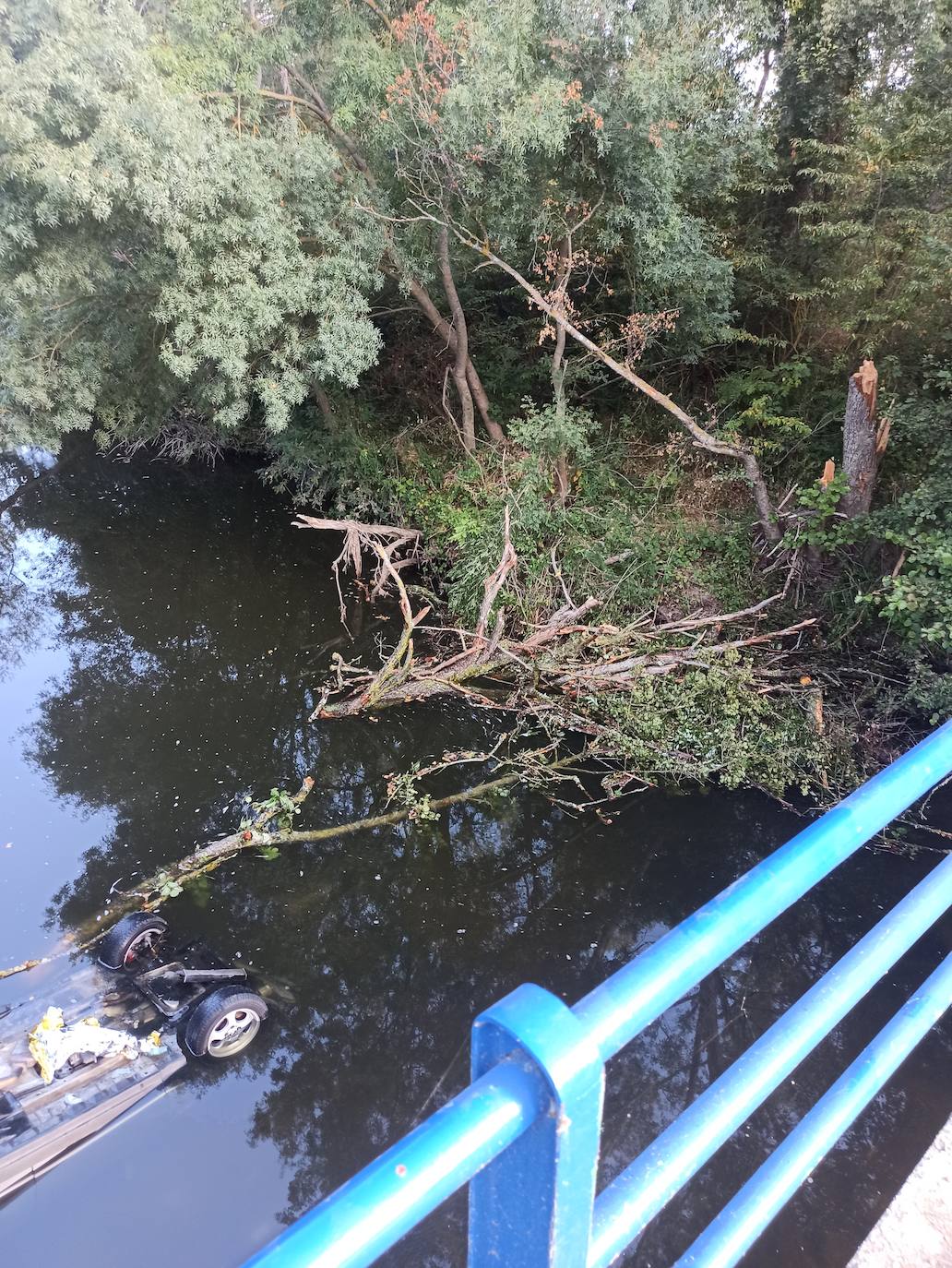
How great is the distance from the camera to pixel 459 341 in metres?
9.53

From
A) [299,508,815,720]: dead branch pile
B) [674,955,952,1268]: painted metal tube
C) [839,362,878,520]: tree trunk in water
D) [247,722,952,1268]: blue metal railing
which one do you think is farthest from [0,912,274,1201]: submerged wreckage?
[839,362,878,520]: tree trunk in water

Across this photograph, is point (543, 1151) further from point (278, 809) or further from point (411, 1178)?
point (278, 809)

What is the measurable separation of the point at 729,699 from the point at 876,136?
19.1 ft

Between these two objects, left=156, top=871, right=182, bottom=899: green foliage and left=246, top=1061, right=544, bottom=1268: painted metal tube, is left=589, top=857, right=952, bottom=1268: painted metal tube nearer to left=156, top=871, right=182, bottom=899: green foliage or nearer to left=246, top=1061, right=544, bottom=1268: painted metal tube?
left=246, top=1061, right=544, bottom=1268: painted metal tube

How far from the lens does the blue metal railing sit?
23.6 inches

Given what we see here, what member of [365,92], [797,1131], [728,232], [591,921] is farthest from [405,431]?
[797,1131]

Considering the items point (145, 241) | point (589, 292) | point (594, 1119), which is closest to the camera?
point (594, 1119)

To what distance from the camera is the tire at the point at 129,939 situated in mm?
4500

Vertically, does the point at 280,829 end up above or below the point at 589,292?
below

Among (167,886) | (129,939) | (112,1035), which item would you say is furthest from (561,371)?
(112,1035)

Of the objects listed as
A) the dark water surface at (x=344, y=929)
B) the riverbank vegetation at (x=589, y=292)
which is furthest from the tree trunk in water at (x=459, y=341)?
the dark water surface at (x=344, y=929)

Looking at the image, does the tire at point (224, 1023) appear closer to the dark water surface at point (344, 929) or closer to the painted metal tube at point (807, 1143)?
the dark water surface at point (344, 929)

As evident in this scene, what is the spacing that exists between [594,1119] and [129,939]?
467 centimetres

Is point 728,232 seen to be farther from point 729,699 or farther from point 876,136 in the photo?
→ point 729,699
